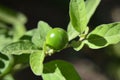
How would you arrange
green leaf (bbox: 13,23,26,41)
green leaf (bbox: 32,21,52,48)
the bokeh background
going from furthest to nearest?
A: the bokeh background < green leaf (bbox: 13,23,26,41) < green leaf (bbox: 32,21,52,48)

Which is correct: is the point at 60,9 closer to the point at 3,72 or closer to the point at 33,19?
the point at 33,19

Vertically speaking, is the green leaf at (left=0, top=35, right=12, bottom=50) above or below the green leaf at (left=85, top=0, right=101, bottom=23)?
below

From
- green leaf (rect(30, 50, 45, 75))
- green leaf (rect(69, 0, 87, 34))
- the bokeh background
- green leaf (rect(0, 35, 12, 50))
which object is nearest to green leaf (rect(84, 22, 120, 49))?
green leaf (rect(69, 0, 87, 34))

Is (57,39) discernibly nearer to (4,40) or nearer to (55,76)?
(55,76)

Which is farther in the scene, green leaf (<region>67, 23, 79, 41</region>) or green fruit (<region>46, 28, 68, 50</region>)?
green leaf (<region>67, 23, 79, 41</region>)

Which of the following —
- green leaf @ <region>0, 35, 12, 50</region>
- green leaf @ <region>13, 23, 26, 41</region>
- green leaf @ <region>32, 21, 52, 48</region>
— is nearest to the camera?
green leaf @ <region>32, 21, 52, 48</region>

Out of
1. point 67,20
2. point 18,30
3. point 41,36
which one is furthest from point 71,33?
point 67,20

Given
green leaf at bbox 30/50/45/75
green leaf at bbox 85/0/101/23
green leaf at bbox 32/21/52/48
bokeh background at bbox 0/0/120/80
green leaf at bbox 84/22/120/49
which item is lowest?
bokeh background at bbox 0/0/120/80

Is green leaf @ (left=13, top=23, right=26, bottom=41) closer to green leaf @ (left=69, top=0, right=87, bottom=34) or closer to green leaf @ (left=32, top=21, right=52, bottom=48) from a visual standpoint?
green leaf @ (left=32, top=21, right=52, bottom=48)
